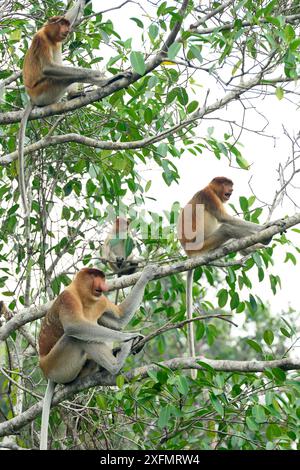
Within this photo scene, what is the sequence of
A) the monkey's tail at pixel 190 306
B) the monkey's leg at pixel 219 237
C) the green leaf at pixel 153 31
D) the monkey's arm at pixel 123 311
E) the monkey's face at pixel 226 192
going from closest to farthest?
the green leaf at pixel 153 31
the monkey's arm at pixel 123 311
the monkey's tail at pixel 190 306
the monkey's leg at pixel 219 237
the monkey's face at pixel 226 192

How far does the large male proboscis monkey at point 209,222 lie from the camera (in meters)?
6.02

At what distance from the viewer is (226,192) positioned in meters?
6.38

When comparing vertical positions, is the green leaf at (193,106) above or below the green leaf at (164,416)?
above

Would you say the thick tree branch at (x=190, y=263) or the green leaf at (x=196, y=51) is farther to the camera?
the thick tree branch at (x=190, y=263)

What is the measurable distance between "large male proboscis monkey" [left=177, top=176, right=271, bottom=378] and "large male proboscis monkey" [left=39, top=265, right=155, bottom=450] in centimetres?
145

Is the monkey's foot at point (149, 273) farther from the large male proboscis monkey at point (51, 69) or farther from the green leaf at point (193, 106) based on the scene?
the large male proboscis monkey at point (51, 69)

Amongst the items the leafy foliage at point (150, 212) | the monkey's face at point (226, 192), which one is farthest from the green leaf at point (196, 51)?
the monkey's face at point (226, 192)

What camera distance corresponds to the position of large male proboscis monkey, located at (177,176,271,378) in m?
6.02

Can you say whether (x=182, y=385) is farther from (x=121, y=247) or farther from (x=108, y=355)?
(x=121, y=247)

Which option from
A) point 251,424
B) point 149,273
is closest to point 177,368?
point 251,424

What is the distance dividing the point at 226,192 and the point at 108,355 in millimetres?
2365

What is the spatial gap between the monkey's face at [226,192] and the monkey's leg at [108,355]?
2236 mm
